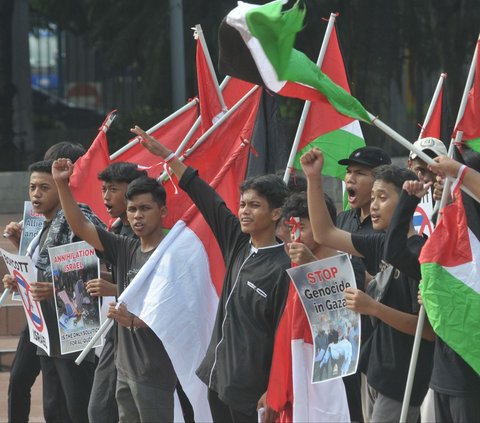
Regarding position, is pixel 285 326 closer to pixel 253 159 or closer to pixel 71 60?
pixel 253 159

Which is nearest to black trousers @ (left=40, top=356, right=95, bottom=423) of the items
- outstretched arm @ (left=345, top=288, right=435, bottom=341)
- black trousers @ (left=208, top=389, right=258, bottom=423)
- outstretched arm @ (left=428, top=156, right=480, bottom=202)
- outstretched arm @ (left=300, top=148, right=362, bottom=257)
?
black trousers @ (left=208, top=389, right=258, bottom=423)

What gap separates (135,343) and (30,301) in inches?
40.6

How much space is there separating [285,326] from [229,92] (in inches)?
94.9

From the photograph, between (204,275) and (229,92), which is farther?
(229,92)

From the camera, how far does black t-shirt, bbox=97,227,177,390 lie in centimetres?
621

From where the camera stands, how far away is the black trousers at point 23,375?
7.29 metres

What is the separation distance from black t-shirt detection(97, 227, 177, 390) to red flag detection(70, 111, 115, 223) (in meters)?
1.17

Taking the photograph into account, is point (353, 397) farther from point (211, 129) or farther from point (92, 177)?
point (92, 177)

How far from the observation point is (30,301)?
23.2 feet

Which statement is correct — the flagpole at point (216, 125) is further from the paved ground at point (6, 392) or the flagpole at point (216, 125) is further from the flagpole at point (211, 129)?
the paved ground at point (6, 392)

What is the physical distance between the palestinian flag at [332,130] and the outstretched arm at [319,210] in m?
1.64

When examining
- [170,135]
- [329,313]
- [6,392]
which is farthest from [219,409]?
[6,392]

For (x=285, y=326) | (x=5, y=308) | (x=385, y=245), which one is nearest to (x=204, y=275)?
(x=285, y=326)

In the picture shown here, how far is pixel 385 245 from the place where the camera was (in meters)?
5.30
